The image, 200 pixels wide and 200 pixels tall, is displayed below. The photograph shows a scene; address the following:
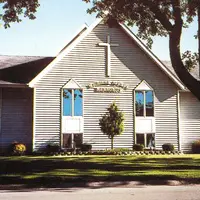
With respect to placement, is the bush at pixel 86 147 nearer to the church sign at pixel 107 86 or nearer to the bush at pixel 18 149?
the bush at pixel 18 149

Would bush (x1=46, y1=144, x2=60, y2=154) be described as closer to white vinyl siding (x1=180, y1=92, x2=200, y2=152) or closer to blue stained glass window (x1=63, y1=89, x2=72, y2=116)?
blue stained glass window (x1=63, y1=89, x2=72, y2=116)

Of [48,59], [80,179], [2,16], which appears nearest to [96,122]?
[48,59]

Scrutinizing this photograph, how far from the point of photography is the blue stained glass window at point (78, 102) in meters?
25.2

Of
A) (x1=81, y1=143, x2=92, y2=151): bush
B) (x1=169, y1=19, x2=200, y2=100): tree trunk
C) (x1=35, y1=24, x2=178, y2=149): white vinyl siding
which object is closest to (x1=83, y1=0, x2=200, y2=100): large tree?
(x1=169, y1=19, x2=200, y2=100): tree trunk

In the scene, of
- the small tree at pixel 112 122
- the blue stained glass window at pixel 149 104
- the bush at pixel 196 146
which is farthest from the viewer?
the bush at pixel 196 146

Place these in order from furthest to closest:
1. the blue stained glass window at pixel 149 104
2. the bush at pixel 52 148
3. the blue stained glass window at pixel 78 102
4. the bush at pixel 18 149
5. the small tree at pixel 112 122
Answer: the blue stained glass window at pixel 149 104, the blue stained glass window at pixel 78 102, the small tree at pixel 112 122, the bush at pixel 52 148, the bush at pixel 18 149

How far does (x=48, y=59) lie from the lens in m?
29.0

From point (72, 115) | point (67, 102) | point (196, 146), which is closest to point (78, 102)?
point (67, 102)

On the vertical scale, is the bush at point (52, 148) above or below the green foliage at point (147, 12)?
below

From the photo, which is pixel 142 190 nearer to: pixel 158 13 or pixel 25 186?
pixel 25 186

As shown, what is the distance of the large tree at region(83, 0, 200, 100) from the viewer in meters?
15.6

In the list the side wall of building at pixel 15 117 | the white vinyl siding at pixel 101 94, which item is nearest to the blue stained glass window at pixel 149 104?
the white vinyl siding at pixel 101 94

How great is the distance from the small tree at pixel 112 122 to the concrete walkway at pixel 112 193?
1363 centimetres

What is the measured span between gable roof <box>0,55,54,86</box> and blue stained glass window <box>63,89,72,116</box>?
268cm
